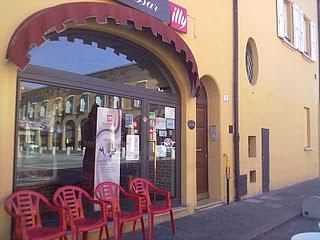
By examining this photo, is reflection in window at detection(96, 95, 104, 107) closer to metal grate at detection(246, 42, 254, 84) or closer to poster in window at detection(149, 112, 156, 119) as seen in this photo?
poster in window at detection(149, 112, 156, 119)

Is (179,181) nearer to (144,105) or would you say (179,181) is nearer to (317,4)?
(144,105)

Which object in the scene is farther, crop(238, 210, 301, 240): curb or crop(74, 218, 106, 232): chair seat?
Result: crop(238, 210, 301, 240): curb

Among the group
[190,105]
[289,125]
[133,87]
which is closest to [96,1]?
[133,87]

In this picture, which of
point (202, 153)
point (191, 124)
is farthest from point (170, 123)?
point (202, 153)

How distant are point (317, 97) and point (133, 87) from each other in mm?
11301

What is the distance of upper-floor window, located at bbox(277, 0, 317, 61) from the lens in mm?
12523

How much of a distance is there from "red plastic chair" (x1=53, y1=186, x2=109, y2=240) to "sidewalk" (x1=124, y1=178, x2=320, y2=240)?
1.16 metres

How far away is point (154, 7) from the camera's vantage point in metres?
6.97

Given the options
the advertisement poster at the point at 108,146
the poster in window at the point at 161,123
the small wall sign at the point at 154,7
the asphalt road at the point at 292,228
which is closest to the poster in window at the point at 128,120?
the advertisement poster at the point at 108,146

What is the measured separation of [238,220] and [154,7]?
4008 millimetres

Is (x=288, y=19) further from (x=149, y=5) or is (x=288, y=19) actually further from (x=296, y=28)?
(x=149, y=5)

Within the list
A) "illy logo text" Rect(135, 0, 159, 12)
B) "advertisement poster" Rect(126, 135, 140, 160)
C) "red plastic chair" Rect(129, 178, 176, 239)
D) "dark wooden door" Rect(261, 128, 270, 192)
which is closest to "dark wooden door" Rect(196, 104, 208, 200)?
"advertisement poster" Rect(126, 135, 140, 160)

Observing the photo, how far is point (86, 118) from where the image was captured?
648cm

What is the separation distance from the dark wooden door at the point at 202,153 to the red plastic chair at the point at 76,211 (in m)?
3.93
